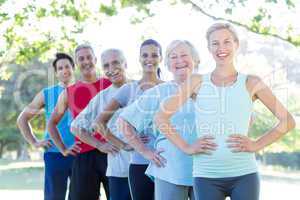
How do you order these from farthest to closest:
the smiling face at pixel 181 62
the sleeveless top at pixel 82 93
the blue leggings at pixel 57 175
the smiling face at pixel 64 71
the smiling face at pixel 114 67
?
the smiling face at pixel 64 71, the blue leggings at pixel 57 175, the sleeveless top at pixel 82 93, the smiling face at pixel 114 67, the smiling face at pixel 181 62

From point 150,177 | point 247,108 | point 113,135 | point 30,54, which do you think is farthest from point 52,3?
point 247,108

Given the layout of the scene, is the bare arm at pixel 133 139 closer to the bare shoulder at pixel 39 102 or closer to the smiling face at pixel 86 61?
the smiling face at pixel 86 61

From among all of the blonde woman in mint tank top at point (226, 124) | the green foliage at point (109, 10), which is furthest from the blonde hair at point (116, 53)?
the green foliage at point (109, 10)

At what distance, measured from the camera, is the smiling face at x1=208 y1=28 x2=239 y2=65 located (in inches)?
116

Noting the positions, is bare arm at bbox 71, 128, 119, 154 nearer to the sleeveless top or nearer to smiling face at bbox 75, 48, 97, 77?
the sleeveless top

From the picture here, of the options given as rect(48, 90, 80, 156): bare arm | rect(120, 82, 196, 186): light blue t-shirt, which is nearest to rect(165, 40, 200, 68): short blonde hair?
rect(120, 82, 196, 186): light blue t-shirt

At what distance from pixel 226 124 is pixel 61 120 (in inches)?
91.6

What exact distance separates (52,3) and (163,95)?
499 centimetres

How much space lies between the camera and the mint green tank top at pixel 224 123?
9.34 ft

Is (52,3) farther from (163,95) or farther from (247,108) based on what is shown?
(247,108)

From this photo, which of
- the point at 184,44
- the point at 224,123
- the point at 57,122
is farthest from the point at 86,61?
the point at 224,123

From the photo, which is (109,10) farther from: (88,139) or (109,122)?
(109,122)

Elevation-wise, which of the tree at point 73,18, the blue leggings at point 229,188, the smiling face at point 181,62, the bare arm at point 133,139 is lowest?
the blue leggings at point 229,188

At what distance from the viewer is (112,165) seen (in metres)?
4.06
